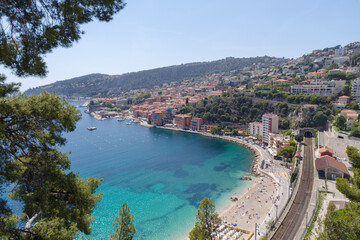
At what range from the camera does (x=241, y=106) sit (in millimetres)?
36812

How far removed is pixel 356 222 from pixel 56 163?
24.3 feet

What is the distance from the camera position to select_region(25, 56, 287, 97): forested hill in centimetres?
10294

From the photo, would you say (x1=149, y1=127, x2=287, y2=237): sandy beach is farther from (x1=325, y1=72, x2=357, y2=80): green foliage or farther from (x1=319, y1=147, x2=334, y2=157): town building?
(x1=325, y1=72, x2=357, y2=80): green foliage

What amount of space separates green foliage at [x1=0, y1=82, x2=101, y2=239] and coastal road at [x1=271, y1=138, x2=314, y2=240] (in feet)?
34.0

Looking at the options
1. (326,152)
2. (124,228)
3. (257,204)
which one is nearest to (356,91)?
(326,152)

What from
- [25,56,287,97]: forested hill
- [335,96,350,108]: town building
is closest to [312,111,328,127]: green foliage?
[335,96,350,108]: town building

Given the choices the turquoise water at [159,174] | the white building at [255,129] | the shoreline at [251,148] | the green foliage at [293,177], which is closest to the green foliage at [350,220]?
the turquoise water at [159,174]

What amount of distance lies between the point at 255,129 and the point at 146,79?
3361 inches

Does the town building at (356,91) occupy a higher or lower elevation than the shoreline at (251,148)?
higher

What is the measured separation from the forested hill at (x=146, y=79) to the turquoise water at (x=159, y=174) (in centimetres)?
7193

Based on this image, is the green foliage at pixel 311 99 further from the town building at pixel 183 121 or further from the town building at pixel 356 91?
the town building at pixel 183 121

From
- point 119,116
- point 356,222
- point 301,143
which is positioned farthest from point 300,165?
point 119,116

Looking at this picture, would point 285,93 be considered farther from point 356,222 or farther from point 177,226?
point 356,222

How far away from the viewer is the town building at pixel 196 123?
38281mm
